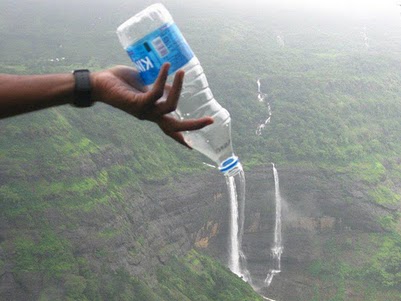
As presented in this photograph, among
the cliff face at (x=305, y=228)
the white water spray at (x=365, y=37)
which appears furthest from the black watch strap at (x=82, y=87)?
the white water spray at (x=365, y=37)

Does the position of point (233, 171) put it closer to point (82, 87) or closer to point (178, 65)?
point (178, 65)

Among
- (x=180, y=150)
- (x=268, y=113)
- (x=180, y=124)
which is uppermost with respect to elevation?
(x=180, y=124)

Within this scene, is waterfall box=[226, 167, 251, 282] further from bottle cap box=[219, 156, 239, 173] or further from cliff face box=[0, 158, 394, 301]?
bottle cap box=[219, 156, 239, 173]

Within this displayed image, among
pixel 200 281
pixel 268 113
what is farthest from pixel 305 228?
pixel 268 113

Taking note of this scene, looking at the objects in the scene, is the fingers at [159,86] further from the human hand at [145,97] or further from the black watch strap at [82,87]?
the black watch strap at [82,87]

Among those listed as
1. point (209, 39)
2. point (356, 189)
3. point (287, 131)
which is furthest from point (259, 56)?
point (356, 189)
